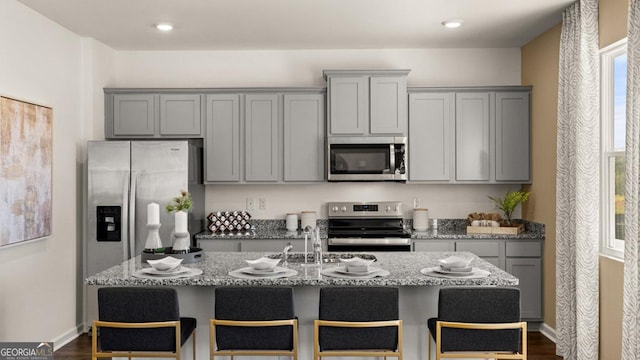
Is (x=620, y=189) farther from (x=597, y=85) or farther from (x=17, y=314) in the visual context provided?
(x=17, y=314)

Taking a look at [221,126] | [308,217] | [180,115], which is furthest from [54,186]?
[308,217]

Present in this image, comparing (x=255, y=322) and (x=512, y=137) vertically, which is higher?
(x=512, y=137)

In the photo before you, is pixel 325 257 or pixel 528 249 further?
pixel 528 249

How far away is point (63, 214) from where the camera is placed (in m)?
4.56

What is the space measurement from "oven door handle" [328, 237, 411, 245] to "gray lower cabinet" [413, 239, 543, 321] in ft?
1.69

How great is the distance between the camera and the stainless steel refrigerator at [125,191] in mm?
4715

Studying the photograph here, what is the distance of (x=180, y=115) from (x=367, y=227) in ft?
7.03

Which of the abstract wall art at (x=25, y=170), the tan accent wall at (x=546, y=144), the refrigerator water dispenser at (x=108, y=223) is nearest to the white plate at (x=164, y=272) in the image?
the abstract wall art at (x=25, y=170)

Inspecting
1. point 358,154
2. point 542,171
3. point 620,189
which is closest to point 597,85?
point 620,189

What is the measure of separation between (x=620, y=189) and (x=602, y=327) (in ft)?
3.19

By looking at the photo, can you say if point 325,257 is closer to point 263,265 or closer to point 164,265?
point 263,265

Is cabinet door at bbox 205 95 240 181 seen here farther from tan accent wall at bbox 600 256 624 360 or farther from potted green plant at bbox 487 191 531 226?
tan accent wall at bbox 600 256 624 360

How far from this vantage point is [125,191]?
470cm

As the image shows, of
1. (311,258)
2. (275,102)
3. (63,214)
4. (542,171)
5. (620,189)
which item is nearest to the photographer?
(311,258)
